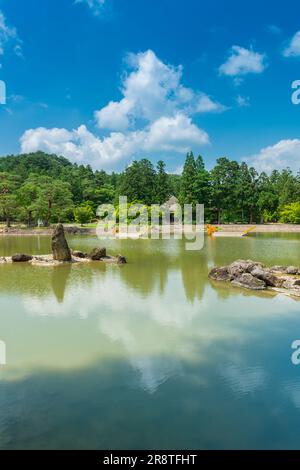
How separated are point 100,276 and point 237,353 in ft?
30.6

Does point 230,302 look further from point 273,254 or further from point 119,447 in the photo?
point 273,254

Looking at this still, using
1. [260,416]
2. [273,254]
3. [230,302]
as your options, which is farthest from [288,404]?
[273,254]

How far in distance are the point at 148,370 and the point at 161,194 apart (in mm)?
55927

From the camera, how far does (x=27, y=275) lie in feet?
52.5

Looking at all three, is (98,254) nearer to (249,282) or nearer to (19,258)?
(19,258)

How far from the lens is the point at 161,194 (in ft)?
203

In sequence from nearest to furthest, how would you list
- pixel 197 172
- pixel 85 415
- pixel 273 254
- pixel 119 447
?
pixel 119 447 < pixel 85 415 < pixel 273 254 < pixel 197 172

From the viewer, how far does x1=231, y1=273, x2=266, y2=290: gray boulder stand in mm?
13352

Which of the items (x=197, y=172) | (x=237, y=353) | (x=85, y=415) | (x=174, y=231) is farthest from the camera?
(x=197, y=172)

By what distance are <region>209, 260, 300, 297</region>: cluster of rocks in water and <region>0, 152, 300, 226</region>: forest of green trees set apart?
3387 centimetres

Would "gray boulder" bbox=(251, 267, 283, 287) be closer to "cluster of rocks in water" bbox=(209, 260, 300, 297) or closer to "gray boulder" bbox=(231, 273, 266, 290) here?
"cluster of rocks in water" bbox=(209, 260, 300, 297)

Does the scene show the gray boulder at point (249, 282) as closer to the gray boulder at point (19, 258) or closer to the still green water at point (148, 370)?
the still green water at point (148, 370)

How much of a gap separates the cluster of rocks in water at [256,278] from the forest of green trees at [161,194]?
33875 millimetres

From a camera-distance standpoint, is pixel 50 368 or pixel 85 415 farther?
pixel 50 368
